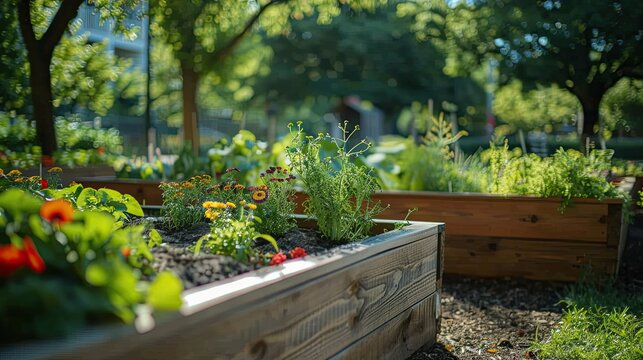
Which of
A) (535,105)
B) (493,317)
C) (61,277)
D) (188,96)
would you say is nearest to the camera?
(61,277)

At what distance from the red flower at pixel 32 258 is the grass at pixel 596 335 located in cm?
230

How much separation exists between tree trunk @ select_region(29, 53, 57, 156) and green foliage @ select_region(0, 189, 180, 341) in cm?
383

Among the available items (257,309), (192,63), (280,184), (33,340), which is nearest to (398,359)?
(280,184)

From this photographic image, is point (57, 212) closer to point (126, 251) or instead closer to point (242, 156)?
point (126, 251)

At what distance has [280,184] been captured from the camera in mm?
2994

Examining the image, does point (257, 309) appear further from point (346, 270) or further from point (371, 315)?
point (371, 315)

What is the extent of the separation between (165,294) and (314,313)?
0.76 metres

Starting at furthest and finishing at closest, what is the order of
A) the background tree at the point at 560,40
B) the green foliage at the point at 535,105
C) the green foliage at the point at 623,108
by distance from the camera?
the green foliage at the point at 535,105
the green foliage at the point at 623,108
the background tree at the point at 560,40

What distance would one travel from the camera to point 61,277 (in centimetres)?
142

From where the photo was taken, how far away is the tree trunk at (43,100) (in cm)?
506

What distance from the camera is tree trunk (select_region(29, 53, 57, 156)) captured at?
5062 millimetres

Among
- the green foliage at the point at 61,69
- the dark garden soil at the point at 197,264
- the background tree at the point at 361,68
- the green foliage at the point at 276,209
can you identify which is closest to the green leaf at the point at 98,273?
the dark garden soil at the point at 197,264

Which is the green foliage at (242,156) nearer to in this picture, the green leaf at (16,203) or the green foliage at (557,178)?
the green foliage at (557,178)

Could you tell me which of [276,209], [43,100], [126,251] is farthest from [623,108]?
[126,251]
